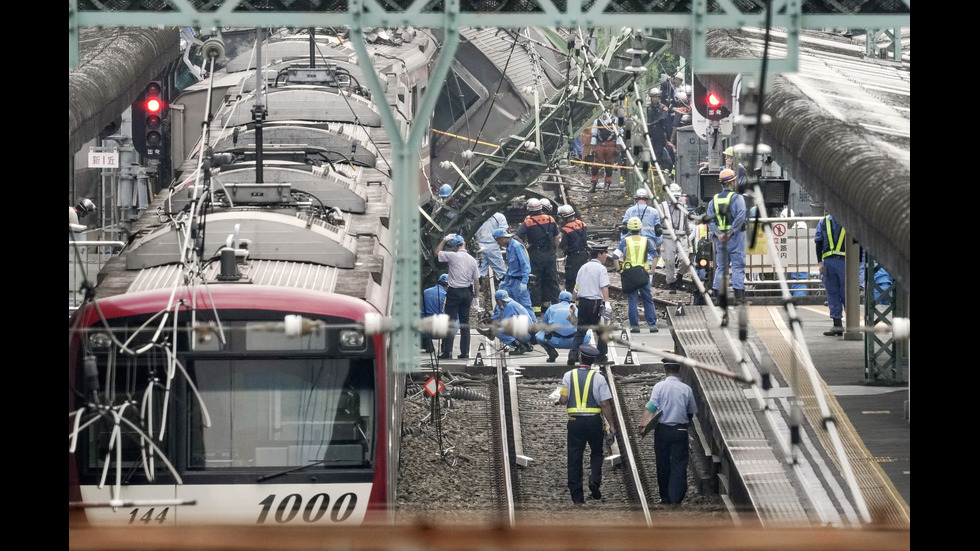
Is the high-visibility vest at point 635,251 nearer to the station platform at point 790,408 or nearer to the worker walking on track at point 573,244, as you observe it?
the station platform at point 790,408

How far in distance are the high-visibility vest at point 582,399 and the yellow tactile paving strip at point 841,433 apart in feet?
6.20

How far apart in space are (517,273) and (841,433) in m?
6.21

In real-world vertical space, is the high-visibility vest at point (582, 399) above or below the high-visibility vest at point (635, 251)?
below

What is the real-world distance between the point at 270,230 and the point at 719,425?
478 cm

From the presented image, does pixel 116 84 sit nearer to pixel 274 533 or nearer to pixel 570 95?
pixel 570 95

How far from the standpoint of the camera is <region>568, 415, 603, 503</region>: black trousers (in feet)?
42.5

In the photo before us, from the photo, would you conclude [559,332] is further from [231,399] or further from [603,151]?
[603,151]

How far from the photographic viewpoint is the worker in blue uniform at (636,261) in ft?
57.1

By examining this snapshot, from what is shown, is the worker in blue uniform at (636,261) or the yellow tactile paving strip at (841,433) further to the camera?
the worker in blue uniform at (636,261)

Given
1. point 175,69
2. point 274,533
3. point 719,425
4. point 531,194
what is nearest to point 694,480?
point 719,425

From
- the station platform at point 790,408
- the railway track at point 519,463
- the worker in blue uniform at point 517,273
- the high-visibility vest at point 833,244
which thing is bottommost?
the railway track at point 519,463

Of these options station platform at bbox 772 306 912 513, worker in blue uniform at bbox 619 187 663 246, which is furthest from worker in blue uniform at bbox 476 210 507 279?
station platform at bbox 772 306 912 513

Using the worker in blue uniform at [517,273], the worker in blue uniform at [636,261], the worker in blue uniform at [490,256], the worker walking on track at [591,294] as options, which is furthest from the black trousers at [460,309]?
the worker in blue uniform at [636,261]

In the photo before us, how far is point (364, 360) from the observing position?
364 inches
